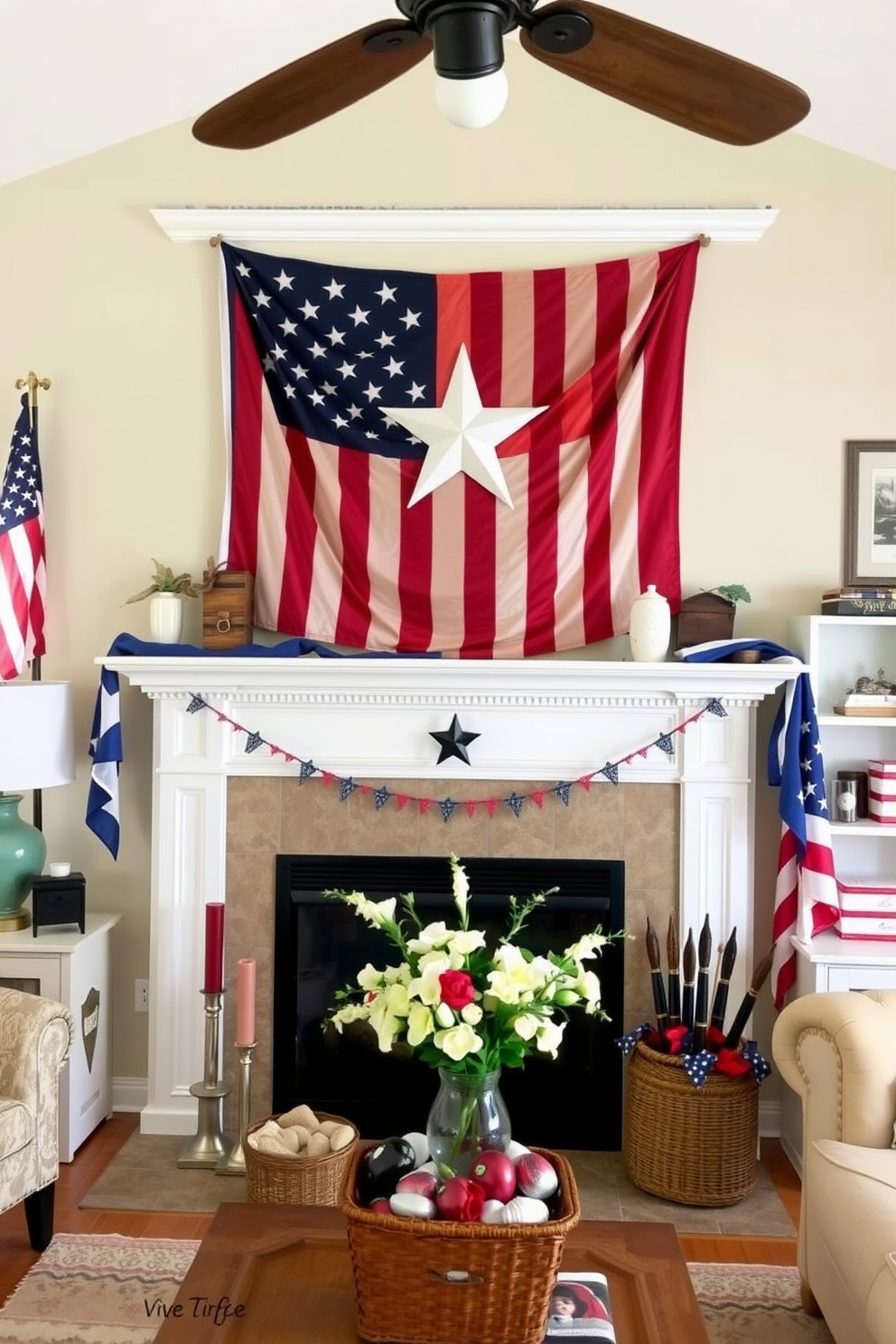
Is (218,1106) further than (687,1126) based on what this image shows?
Yes

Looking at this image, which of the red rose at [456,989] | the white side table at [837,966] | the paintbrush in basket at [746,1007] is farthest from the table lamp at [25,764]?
the white side table at [837,966]

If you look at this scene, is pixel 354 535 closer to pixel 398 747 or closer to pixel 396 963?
pixel 398 747

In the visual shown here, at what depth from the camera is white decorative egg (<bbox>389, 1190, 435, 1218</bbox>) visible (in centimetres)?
170

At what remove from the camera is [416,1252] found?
167 cm

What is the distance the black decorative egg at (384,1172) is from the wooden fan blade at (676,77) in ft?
5.49

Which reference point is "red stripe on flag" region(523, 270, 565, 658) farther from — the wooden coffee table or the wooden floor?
the wooden coffee table

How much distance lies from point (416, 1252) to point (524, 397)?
2.53 m

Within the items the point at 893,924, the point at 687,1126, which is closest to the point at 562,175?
the point at 893,924

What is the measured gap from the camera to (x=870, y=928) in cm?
330

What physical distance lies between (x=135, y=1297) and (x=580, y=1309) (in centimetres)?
127

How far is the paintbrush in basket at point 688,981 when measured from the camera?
3.18 metres

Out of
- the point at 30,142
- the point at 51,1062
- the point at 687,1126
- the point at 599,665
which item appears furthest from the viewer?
the point at 30,142

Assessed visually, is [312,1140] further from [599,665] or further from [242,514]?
[242,514]

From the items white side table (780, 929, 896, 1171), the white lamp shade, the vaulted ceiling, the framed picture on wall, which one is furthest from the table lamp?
the framed picture on wall
